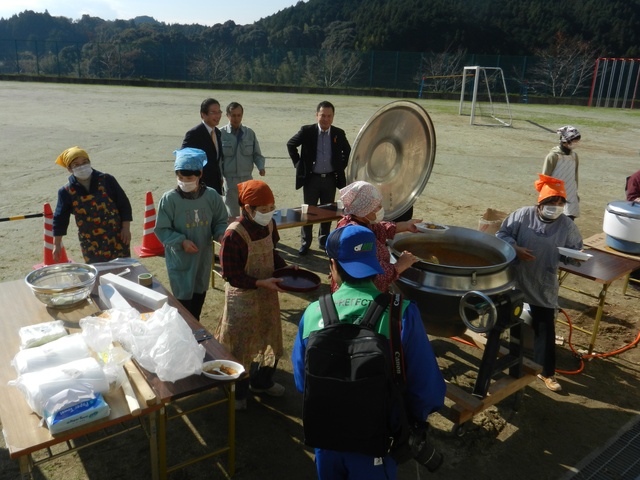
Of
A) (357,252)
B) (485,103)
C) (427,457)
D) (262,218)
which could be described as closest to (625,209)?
(262,218)

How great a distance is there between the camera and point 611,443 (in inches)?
146

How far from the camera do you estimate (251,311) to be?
139 inches

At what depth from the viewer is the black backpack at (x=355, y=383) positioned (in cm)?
191

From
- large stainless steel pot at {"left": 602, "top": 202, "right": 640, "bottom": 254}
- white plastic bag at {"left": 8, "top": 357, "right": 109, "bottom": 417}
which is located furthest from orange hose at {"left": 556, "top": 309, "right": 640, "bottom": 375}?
white plastic bag at {"left": 8, "top": 357, "right": 109, "bottom": 417}

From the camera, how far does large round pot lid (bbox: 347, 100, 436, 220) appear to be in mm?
4633

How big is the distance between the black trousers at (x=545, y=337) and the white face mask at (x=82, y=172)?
3980 mm

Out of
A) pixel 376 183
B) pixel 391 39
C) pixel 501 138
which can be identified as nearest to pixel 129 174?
pixel 376 183

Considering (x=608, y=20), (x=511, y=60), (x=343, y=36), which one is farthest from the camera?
(x=343, y=36)

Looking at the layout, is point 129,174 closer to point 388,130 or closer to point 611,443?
point 388,130

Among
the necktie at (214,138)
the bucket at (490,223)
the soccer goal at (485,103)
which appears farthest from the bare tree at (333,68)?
the bucket at (490,223)

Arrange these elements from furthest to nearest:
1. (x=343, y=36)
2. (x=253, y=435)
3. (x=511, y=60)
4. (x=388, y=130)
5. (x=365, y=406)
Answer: (x=343, y=36), (x=511, y=60), (x=388, y=130), (x=253, y=435), (x=365, y=406)

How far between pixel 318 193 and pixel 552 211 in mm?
3644

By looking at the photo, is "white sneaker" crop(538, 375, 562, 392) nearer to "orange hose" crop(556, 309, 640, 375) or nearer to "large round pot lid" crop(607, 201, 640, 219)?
"orange hose" crop(556, 309, 640, 375)

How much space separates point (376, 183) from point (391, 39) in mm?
50524
